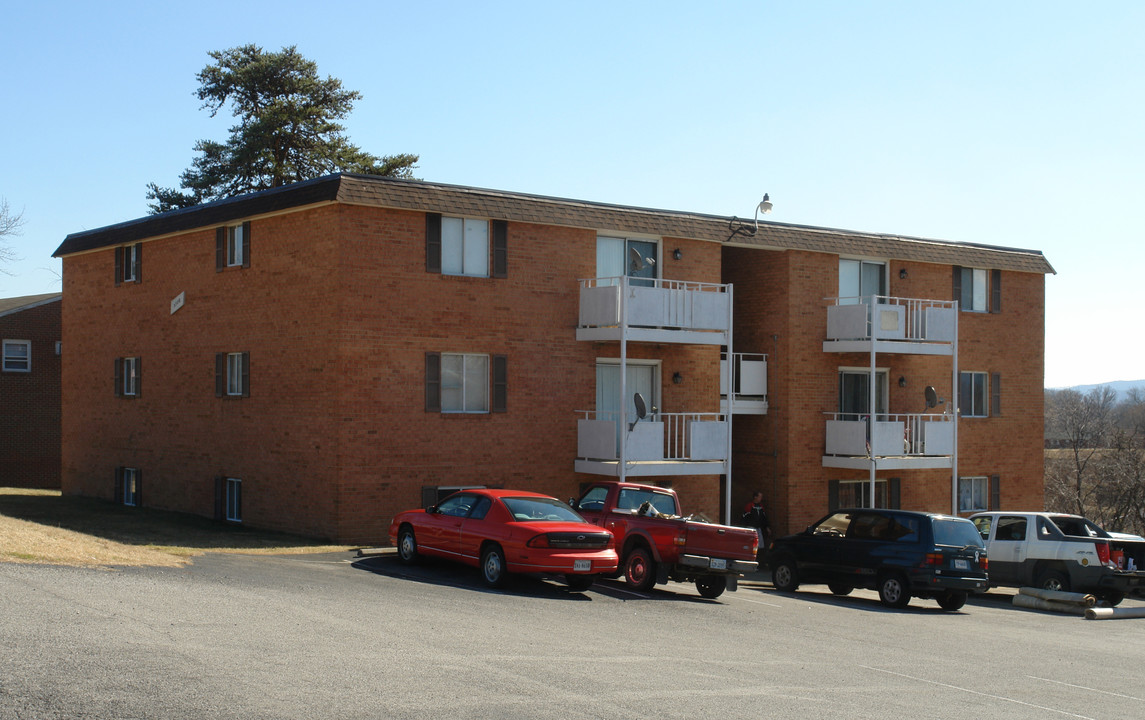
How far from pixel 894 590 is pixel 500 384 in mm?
9038

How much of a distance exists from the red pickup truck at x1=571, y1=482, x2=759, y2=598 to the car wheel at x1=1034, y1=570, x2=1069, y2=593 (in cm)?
639

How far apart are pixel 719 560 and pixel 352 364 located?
8550 millimetres

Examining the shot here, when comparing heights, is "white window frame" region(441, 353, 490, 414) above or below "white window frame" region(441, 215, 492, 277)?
below

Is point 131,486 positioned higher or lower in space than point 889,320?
lower

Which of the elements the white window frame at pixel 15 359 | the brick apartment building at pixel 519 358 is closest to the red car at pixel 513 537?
the brick apartment building at pixel 519 358

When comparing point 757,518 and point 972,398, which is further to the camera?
point 972,398

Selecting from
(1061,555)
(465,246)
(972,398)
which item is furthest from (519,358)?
(972,398)

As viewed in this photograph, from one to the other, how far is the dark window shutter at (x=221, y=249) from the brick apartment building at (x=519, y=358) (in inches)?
4.6

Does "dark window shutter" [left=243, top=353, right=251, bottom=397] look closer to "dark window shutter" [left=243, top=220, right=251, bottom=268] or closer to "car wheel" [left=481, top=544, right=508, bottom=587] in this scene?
"dark window shutter" [left=243, top=220, right=251, bottom=268]

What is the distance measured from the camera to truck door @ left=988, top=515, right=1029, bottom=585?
20.6 metres

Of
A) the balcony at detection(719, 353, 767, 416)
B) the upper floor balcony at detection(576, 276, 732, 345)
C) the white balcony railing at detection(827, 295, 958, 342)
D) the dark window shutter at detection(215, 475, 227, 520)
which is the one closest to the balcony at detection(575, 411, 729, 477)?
the upper floor balcony at detection(576, 276, 732, 345)

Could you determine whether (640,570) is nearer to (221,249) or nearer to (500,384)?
(500,384)

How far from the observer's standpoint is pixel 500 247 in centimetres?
2347

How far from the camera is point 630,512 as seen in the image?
706 inches
